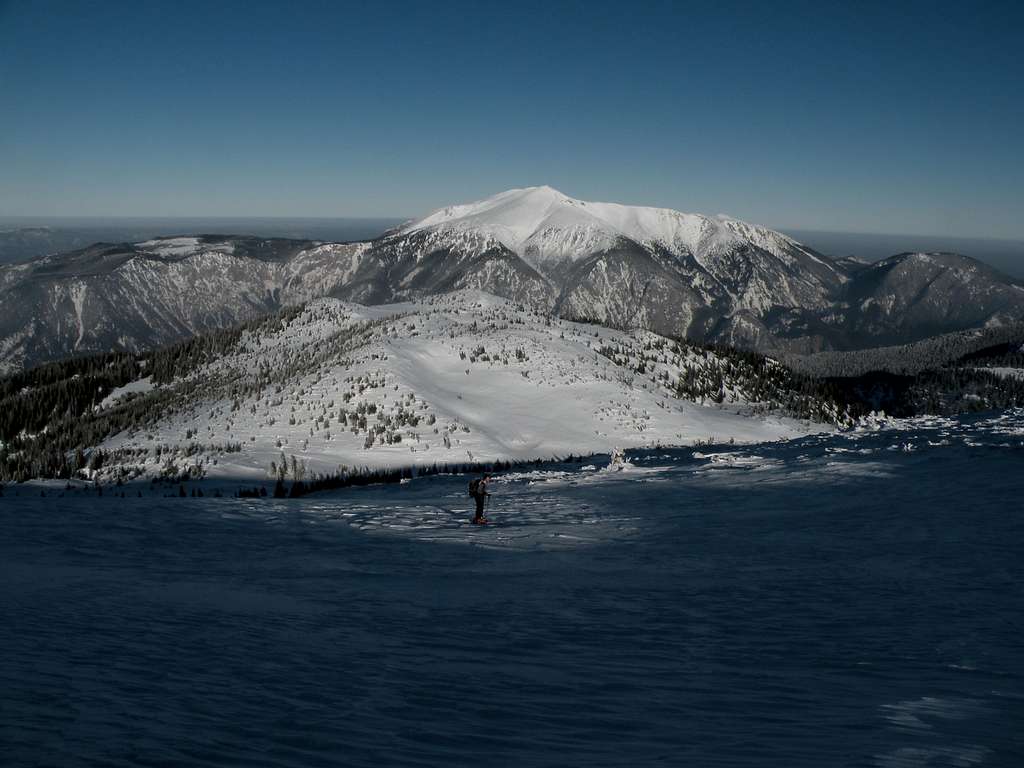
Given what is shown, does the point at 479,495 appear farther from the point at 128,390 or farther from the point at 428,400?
the point at 128,390

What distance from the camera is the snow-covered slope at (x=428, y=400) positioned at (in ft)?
143

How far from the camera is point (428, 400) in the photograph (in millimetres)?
55281

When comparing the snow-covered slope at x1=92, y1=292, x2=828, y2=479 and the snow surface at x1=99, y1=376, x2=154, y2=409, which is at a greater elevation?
the snow-covered slope at x1=92, y1=292, x2=828, y2=479

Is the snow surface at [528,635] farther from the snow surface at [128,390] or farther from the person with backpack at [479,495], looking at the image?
the snow surface at [128,390]

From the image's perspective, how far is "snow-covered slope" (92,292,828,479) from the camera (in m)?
43.7

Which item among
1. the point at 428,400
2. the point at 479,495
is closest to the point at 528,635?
the point at 479,495

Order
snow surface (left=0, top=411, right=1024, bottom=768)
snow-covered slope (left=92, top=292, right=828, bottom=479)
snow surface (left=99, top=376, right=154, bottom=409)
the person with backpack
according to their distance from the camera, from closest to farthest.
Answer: snow surface (left=0, top=411, right=1024, bottom=768) < the person with backpack < snow-covered slope (left=92, top=292, right=828, bottom=479) < snow surface (left=99, top=376, right=154, bottom=409)

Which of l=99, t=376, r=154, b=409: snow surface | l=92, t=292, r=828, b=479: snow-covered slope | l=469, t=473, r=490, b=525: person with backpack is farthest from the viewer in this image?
l=99, t=376, r=154, b=409: snow surface

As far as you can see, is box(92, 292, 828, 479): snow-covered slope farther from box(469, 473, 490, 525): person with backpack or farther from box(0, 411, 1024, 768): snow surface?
box(0, 411, 1024, 768): snow surface

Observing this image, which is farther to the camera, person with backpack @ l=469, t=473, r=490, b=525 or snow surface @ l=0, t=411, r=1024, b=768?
person with backpack @ l=469, t=473, r=490, b=525

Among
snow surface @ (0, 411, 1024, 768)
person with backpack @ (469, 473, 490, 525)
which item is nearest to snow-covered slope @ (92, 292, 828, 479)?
person with backpack @ (469, 473, 490, 525)

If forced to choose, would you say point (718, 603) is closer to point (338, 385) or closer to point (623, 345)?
point (338, 385)

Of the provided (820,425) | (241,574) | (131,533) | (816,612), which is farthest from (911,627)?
(820,425)

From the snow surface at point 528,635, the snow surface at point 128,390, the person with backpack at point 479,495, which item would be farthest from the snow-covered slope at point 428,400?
the snow surface at point 528,635
